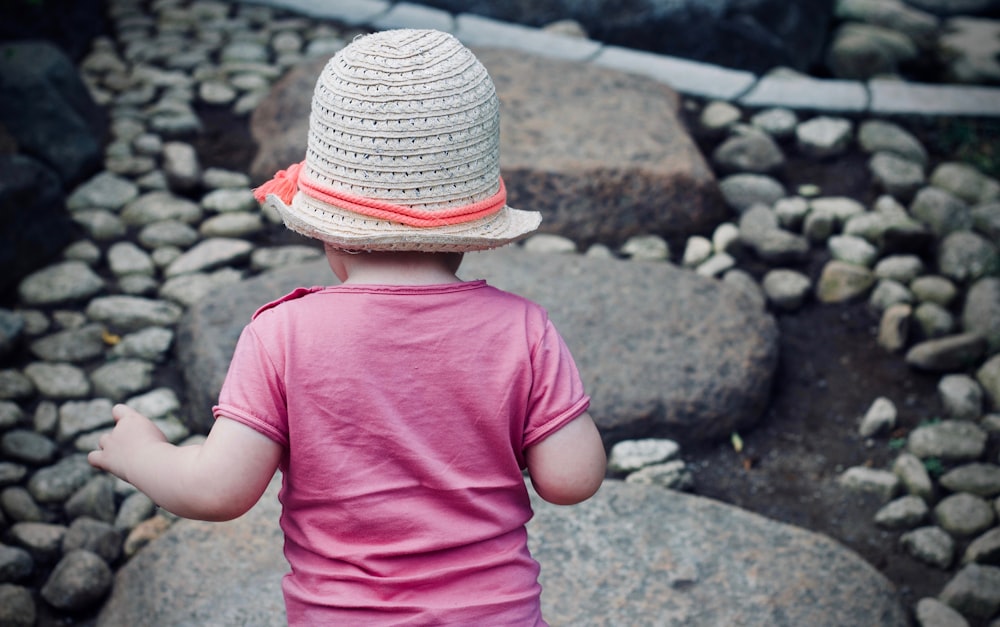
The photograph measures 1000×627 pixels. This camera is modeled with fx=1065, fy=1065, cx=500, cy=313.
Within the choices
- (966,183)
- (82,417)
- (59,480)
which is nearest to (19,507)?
(59,480)

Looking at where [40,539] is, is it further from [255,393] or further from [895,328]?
[895,328]

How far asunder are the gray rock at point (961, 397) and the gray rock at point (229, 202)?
2412mm

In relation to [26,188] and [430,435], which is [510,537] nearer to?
[430,435]

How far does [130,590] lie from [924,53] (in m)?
4.84

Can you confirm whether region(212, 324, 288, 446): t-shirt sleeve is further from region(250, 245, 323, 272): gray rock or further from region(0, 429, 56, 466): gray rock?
region(250, 245, 323, 272): gray rock

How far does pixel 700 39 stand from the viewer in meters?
5.07

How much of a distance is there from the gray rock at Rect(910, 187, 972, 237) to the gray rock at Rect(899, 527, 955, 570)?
4.61ft

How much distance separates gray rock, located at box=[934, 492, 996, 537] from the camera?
2.79 meters

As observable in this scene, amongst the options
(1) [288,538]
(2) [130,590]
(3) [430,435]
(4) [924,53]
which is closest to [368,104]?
(3) [430,435]

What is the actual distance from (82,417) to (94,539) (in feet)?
1.62

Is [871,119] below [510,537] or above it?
below

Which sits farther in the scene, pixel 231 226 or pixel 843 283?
pixel 231 226

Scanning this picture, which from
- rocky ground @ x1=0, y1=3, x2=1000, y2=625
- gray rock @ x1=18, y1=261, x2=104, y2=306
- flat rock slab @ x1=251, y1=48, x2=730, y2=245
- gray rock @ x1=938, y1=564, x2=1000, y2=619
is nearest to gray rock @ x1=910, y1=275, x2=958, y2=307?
rocky ground @ x1=0, y1=3, x2=1000, y2=625

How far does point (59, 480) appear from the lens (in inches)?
110
